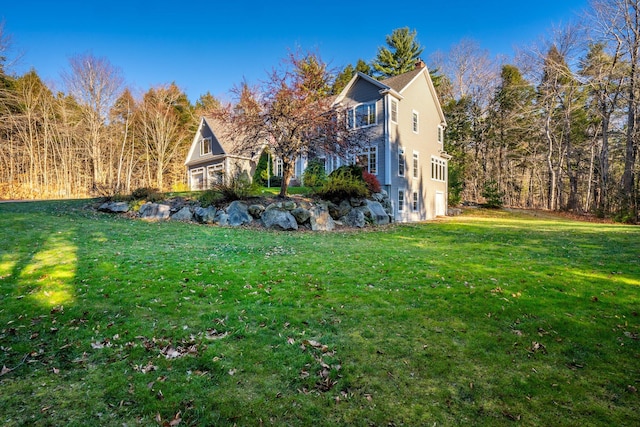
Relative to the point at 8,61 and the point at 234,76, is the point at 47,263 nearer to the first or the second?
the point at 234,76

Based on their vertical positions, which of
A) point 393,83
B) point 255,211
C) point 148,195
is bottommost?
point 255,211

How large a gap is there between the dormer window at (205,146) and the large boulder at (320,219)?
17.9 meters

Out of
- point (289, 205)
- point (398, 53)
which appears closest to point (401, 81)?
point (289, 205)

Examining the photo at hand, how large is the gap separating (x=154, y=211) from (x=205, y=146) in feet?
53.8

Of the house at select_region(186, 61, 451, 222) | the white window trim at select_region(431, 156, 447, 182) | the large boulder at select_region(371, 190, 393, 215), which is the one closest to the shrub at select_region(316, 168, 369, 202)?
the large boulder at select_region(371, 190, 393, 215)

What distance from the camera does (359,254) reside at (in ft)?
28.0

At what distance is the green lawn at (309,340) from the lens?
2672 mm

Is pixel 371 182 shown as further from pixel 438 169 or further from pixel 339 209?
pixel 438 169

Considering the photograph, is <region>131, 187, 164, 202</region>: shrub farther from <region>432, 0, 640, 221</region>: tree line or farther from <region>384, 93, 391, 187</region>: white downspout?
<region>432, 0, 640, 221</region>: tree line

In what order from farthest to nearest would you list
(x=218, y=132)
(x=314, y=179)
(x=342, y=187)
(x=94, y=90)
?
1. (x=218, y=132)
2. (x=94, y=90)
3. (x=314, y=179)
4. (x=342, y=187)

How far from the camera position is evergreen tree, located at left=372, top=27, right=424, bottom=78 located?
34969 millimetres

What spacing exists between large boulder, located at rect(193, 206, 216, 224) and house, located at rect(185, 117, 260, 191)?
38.2 feet

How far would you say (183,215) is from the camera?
13719mm

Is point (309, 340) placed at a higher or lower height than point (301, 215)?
lower
